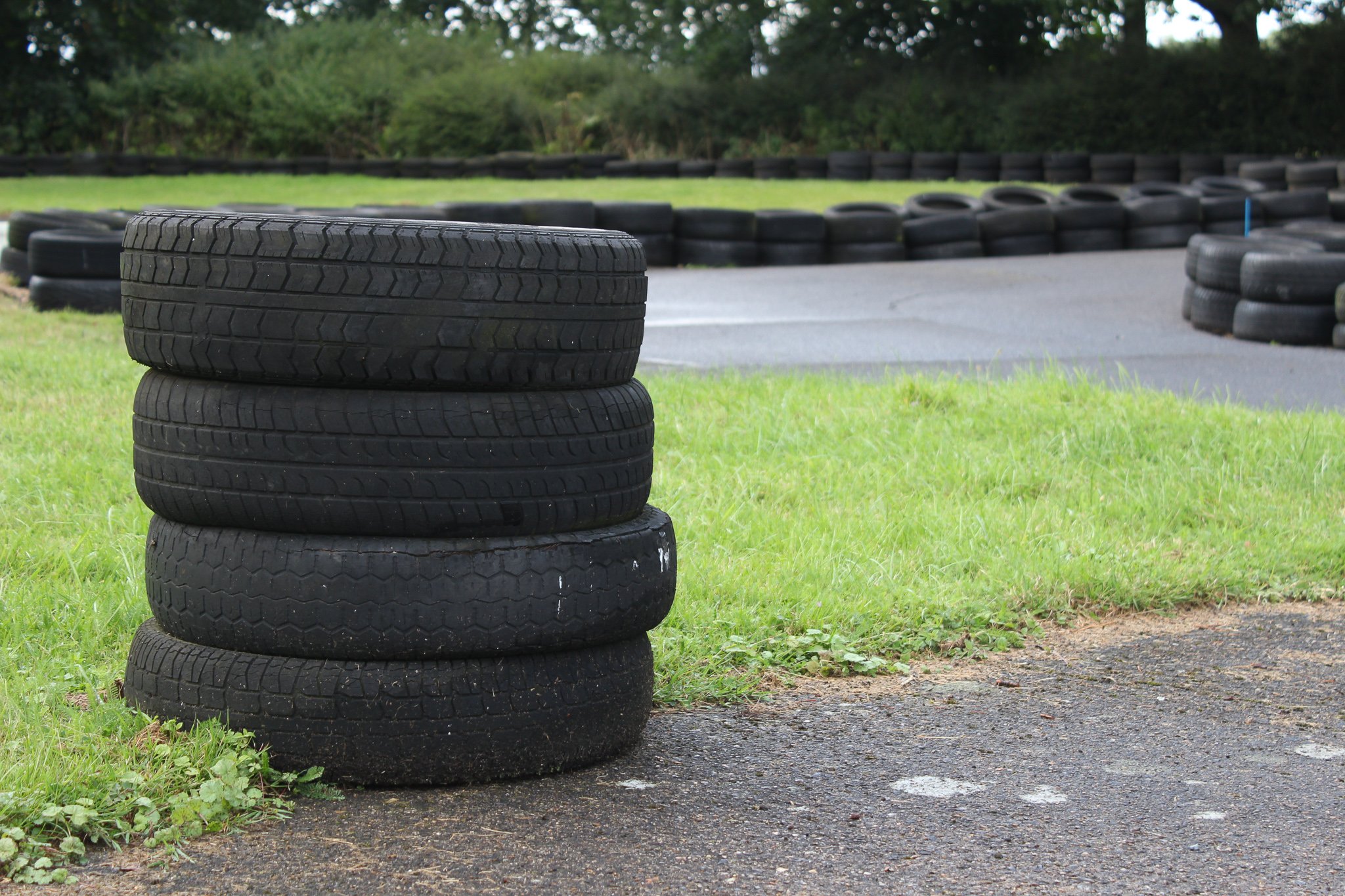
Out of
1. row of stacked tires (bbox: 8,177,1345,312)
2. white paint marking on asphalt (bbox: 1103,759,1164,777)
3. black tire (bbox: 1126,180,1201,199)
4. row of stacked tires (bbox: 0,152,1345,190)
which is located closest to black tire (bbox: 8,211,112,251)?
row of stacked tires (bbox: 8,177,1345,312)

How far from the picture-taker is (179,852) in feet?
7.34

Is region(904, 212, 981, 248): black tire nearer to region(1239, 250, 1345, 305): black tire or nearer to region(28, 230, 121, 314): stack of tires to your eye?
region(1239, 250, 1345, 305): black tire

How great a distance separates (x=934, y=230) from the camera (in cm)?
1563

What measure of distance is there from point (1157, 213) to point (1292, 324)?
25.0 ft

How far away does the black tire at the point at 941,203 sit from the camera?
1655cm

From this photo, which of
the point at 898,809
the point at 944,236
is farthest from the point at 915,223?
the point at 898,809

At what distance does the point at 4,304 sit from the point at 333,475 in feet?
27.9

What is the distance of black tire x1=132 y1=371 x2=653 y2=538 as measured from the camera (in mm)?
2451

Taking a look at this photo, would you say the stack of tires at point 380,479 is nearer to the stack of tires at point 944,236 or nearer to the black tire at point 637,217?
the black tire at point 637,217

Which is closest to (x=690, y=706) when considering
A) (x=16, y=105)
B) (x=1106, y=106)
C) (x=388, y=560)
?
(x=388, y=560)

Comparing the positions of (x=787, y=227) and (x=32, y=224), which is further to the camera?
(x=787, y=227)

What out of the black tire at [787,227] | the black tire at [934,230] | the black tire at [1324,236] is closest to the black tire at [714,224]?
the black tire at [787,227]

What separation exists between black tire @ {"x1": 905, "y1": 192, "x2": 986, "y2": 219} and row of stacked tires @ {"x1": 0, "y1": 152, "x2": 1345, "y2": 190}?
27.7ft

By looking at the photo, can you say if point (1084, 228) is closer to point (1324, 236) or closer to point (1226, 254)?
point (1324, 236)
